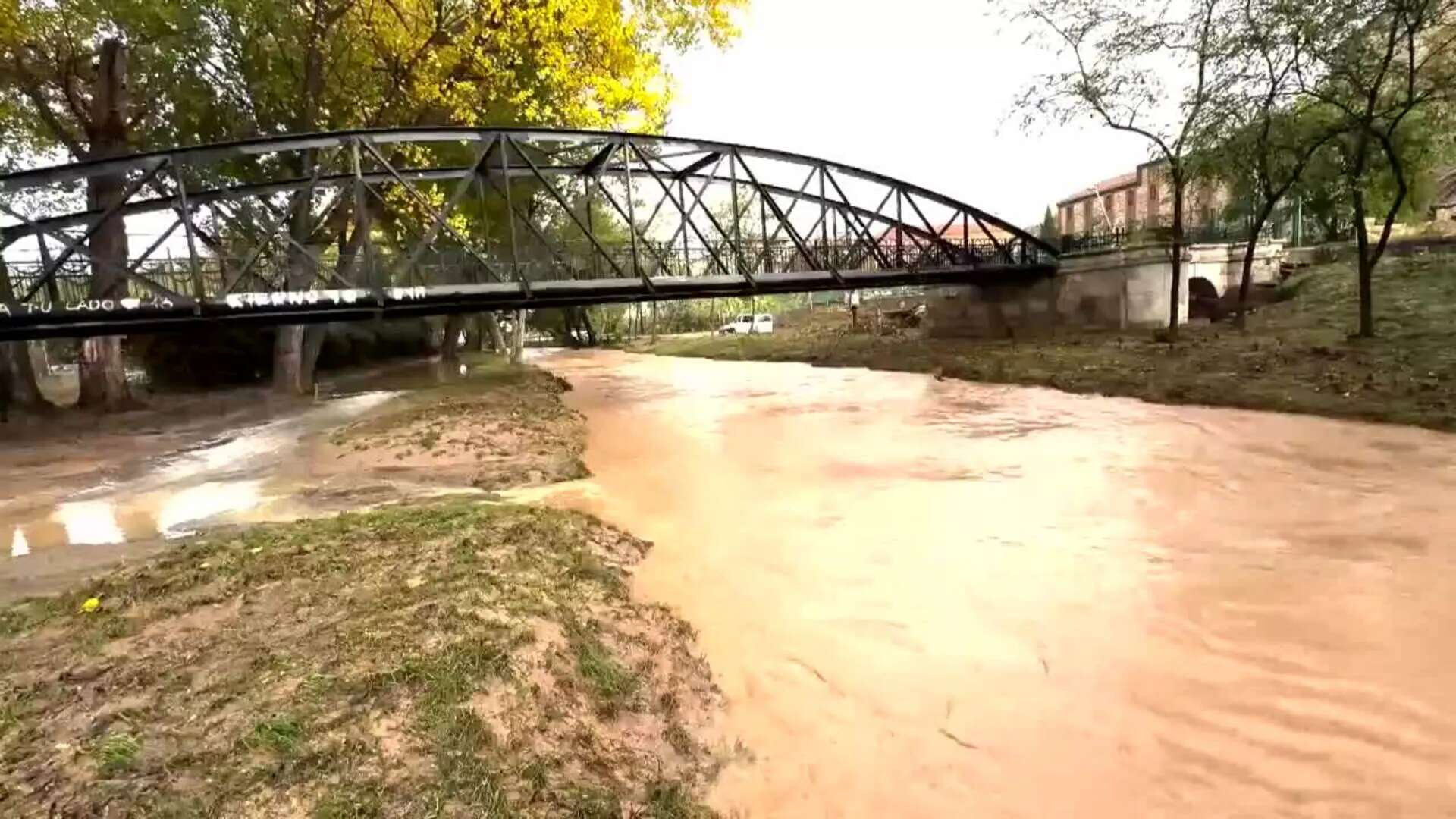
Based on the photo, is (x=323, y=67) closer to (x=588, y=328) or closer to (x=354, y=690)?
(x=354, y=690)

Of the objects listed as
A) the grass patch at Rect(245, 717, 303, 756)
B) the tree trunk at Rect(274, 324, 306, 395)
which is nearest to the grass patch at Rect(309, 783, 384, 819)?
the grass patch at Rect(245, 717, 303, 756)

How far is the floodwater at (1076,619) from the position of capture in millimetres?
4527

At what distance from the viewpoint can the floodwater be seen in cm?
453

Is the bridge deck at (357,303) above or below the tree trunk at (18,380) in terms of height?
above

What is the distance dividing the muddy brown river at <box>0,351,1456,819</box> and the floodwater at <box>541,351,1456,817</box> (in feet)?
0.09

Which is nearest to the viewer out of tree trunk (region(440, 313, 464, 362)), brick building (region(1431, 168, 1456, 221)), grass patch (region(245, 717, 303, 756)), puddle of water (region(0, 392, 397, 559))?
grass patch (region(245, 717, 303, 756))

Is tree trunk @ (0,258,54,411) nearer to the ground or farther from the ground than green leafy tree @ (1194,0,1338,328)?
nearer to the ground

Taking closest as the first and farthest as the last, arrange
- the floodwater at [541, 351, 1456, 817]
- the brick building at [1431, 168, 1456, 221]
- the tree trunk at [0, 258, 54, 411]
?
1. the floodwater at [541, 351, 1456, 817]
2. the tree trunk at [0, 258, 54, 411]
3. the brick building at [1431, 168, 1456, 221]

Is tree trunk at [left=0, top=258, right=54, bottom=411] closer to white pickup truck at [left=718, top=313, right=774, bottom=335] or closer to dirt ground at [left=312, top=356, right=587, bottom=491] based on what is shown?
dirt ground at [left=312, top=356, right=587, bottom=491]

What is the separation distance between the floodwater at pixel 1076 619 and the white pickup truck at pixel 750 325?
48.9 meters

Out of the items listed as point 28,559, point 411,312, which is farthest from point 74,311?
point 28,559

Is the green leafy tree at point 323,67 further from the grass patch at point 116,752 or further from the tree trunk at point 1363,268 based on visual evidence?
the grass patch at point 116,752

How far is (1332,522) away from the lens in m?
8.80

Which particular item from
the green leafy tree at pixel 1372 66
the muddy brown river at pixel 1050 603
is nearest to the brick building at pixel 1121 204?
the green leafy tree at pixel 1372 66
